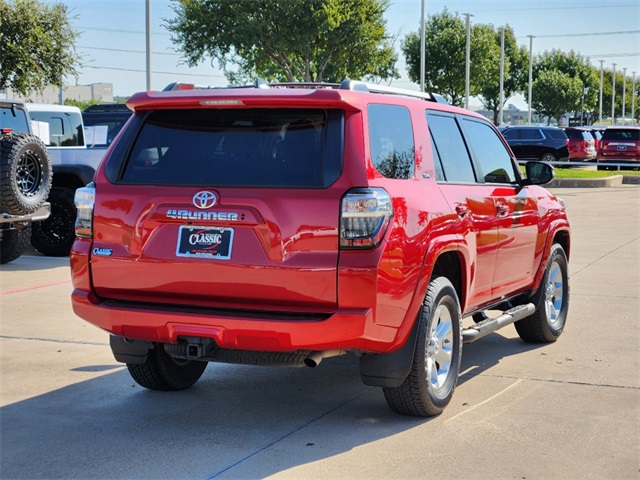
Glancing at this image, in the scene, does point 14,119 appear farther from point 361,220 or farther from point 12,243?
point 361,220

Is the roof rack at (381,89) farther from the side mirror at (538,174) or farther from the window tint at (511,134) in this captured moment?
the window tint at (511,134)

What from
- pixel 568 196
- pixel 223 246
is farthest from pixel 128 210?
pixel 568 196

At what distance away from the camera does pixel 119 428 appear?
558 cm

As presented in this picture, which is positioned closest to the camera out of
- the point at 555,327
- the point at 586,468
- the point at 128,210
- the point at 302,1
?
the point at 586,468

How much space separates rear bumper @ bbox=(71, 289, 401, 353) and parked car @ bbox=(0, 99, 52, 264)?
6.50 m

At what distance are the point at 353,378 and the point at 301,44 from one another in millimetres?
41641

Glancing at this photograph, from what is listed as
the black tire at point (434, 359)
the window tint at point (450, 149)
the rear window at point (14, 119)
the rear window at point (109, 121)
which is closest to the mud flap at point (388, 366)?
the black tire at point (434, 359)

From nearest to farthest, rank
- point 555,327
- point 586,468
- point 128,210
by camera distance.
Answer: point 586,468 < point 128,210 < point 555,327

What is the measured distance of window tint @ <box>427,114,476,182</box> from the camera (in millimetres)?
6203

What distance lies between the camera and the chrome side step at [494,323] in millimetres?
6340

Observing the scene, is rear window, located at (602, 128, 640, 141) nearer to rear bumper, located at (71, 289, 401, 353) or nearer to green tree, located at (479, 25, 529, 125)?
rear bumper, located at (71, 289, 401, 353)

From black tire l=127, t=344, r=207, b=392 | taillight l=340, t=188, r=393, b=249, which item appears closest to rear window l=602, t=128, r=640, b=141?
black tire l=127, t=344, r=207, b=392

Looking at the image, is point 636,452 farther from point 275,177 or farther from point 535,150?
point 535,150

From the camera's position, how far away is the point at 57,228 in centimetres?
1373
